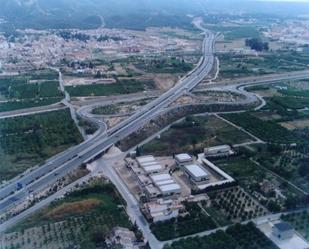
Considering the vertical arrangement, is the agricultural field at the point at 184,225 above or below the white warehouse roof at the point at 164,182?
below

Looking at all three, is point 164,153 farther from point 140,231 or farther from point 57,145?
point 140,231

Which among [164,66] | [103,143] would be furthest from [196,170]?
[164,66]

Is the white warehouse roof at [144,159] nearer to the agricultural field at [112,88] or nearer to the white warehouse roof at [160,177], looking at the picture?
the white warehouse roof at [160,177]

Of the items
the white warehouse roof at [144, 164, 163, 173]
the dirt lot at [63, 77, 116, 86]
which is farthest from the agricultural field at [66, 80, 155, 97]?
the white warehouse roof at [144, 164, 163, 173]

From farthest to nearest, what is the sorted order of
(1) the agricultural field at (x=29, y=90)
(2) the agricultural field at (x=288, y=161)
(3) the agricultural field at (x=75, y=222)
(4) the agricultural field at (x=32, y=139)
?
(1) the agricultural field at (x=29, y=90) < (4) the agricultural field at (x=32, y=139) < (2) the agricultural field at (x=288, y=161) < (3) the agricultural field at (x=75, y=222)

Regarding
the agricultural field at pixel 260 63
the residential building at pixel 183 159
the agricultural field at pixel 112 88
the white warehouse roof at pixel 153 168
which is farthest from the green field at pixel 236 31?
the white warehouse roof at pixel 153 168

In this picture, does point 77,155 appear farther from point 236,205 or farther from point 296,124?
point 296,124

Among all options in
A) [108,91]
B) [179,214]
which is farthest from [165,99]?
[179,214]
